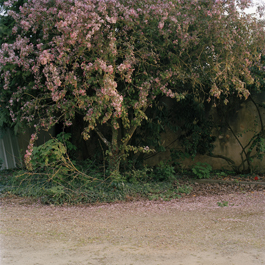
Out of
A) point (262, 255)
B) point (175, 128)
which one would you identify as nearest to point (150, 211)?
point (262, 255)

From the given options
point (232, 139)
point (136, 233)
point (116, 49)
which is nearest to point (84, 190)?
point (136, 233)

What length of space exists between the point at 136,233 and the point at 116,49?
9.21 ft

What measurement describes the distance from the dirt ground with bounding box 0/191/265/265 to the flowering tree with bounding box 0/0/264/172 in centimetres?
135

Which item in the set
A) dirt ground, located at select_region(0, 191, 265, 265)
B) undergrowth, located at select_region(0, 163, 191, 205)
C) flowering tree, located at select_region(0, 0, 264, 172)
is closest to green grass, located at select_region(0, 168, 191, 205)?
undergrowth, located at select_region(0, 163, 191, 205)

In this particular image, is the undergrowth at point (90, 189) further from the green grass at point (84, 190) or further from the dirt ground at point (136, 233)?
the dirt ground at point (136, 233)

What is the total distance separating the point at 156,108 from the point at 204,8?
2.58 m

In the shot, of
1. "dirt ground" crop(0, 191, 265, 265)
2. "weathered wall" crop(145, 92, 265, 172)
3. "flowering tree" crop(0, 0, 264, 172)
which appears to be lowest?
"dirt ground" crop(0, 191, 265, 265)

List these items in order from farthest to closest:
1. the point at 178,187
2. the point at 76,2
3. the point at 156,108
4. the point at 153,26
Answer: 1. the point at 156,108
2. the point at 178,187
3. the point at 153,26
4. the point at 76,2

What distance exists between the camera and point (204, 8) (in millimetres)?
5363

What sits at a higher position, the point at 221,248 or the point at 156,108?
the point at 156,108

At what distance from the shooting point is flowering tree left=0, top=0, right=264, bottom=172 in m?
5.11

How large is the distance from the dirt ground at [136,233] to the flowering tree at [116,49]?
4.42 ft

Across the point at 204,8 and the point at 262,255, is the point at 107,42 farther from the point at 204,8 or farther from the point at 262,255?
the point at 262,255

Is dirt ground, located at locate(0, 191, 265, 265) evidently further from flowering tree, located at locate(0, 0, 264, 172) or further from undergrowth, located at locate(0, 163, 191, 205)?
flowering tree, located at locate(0, 0, 264, 172)
